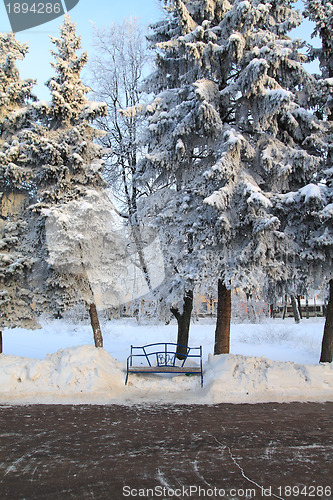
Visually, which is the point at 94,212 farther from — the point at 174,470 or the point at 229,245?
the point at 174,470

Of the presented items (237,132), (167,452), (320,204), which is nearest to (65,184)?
(237,132)

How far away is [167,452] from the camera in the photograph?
4.43 meters

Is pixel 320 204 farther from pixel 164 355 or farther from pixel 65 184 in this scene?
pixel 65 184

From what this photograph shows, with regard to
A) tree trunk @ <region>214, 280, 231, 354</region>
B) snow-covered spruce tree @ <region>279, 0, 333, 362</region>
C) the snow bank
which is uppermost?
snow-covered spruce tree @ <region>279, 0, 333, 362</region>

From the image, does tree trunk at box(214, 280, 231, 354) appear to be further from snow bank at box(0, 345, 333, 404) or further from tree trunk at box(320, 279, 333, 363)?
tree trunk at box(320, 279, 333, 363)

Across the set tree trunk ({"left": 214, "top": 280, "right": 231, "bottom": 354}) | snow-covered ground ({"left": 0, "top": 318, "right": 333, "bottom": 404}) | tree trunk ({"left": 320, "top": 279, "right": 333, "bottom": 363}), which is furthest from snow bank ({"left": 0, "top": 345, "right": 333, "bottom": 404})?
tree trunk ({"left": 320, "top": 279, "right": 333, "bottom": 363})

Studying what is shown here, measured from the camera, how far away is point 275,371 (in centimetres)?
750

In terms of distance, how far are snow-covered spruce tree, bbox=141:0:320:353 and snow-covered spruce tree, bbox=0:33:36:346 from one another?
14.3 ft

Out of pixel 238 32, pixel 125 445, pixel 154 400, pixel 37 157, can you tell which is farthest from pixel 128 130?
pixel 125 445

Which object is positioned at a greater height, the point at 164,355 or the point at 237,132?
the point at 237,132

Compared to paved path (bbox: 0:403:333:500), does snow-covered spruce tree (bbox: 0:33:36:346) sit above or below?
above

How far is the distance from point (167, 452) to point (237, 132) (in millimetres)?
7227

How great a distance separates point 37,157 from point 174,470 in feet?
31.8

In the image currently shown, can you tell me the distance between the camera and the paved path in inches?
140
